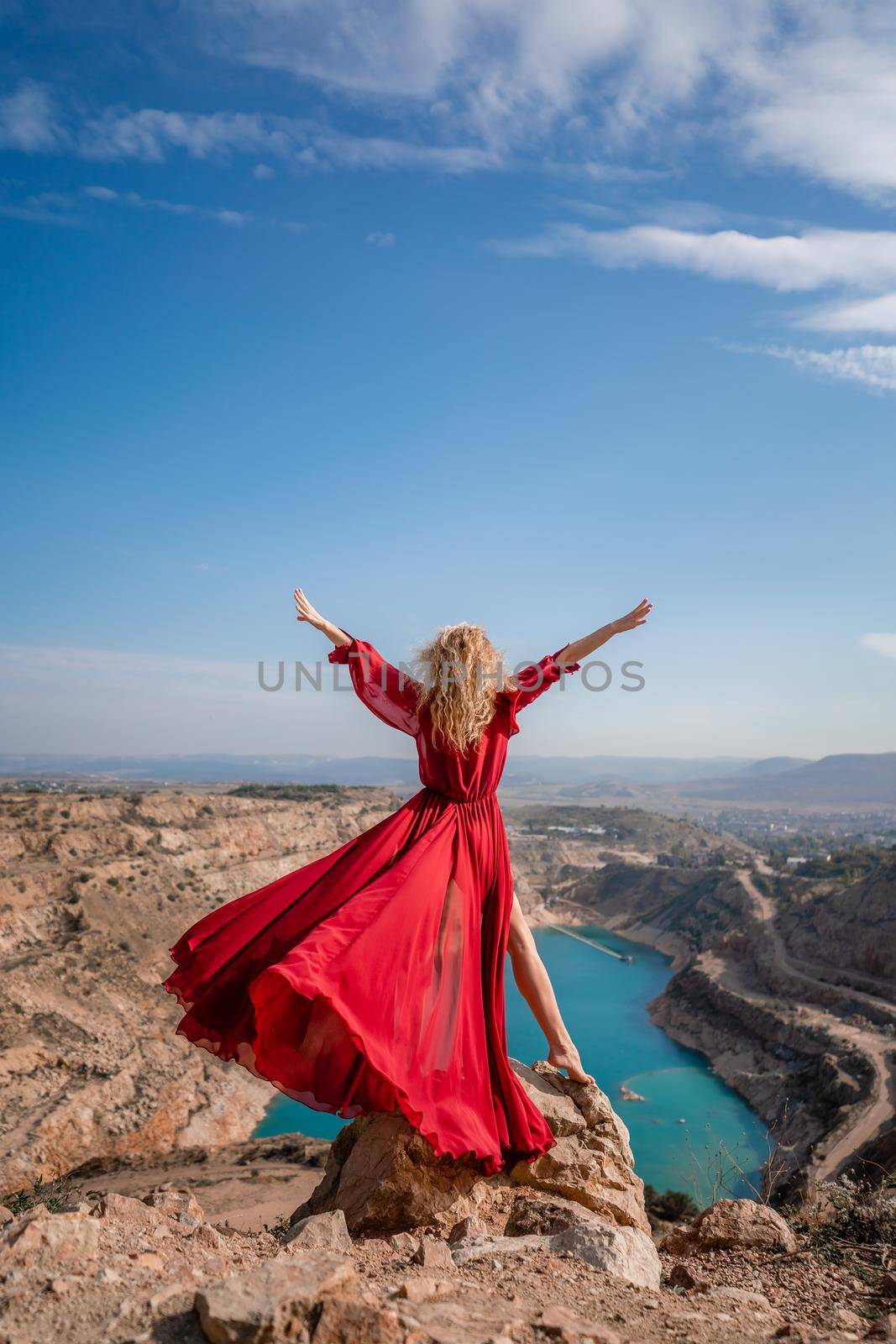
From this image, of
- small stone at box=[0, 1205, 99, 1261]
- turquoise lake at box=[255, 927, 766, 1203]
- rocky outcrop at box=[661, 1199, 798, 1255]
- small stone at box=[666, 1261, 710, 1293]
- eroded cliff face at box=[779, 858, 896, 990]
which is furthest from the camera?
eroded cliff face at box=[779, 858, 896, 990]

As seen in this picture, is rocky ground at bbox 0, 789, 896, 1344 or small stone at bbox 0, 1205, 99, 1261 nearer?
rocky ground at bbox 0, 789, 896, 1344

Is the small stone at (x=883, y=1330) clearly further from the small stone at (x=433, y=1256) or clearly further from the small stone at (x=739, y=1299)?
the small stone at (x=433, y=1256)

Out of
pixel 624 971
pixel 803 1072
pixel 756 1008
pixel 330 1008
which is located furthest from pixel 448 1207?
pixel 624 971

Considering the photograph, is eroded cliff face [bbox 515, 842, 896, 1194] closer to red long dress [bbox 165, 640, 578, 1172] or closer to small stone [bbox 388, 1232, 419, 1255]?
red long dress [bbox 165, 640, 578, 1172]

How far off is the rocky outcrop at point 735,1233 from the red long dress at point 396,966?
90cm

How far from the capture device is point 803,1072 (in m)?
28.4

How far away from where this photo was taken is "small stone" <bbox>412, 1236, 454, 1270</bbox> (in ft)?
9.75

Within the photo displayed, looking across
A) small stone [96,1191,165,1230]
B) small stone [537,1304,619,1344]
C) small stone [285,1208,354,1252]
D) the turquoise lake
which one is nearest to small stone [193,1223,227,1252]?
small stone [96,1191,165,1230]

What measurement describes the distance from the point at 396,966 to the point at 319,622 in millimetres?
1888

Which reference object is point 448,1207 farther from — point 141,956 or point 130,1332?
point 141,956

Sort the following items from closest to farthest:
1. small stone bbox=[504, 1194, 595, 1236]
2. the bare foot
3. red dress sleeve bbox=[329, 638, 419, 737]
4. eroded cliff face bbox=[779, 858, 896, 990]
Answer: small stone bbox=[504, 1194, 595, 1236] → red dress sleeve bbox=[329, 638, 419, 737] → the bare foot → eroded cliff face bbox=[779, 858, 896, 990]

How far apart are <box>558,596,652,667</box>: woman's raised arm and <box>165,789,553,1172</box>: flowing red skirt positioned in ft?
2.94

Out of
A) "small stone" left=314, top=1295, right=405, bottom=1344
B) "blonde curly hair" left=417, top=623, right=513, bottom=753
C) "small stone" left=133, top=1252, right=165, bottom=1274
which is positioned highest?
"blonde curly hair" left=417, top=623, right=513, bottom=753

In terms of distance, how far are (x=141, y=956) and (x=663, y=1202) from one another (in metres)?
18.2
